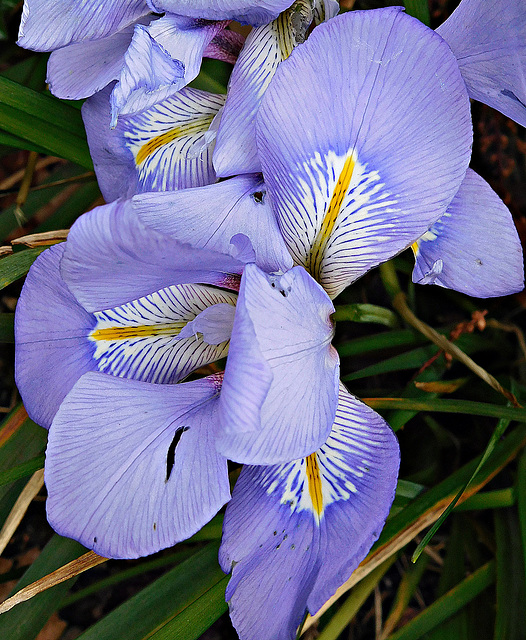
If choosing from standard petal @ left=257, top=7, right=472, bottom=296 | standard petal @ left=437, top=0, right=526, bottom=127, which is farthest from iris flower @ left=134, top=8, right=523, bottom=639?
standard petal @ left=437, top=0, right=526, bottom=127

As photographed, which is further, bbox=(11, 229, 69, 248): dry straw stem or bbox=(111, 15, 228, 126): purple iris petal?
bbox=(11, 229, 69, 248): dry straw stem

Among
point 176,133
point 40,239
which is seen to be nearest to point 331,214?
point 176,133

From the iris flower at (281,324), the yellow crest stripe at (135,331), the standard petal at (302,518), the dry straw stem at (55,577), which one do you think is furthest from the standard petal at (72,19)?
the dry straw stem at (55,577)

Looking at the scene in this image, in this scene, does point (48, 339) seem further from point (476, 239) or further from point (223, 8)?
point (476, 239)

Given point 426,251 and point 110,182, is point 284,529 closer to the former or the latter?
point 426,251

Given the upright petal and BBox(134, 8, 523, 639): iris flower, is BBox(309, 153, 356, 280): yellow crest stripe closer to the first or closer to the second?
BBox(134, 8, 523, 639): iris flower

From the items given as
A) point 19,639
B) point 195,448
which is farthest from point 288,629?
point 19,639
